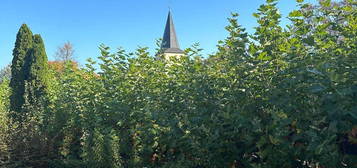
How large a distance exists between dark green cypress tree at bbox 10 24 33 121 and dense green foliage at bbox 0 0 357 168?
1.95 meters

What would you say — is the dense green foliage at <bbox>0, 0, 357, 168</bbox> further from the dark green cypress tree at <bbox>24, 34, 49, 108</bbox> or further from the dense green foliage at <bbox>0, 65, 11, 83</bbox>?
the dense green foliage at <bbox>0, 65, 11, 83</bbox>

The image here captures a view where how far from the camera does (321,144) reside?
1.60m

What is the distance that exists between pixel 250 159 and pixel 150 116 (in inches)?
38.3

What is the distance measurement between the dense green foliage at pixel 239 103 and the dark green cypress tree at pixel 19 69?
1.95 m

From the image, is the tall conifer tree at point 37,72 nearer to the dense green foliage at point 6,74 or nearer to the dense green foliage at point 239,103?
the dense green foliage at point 239,103

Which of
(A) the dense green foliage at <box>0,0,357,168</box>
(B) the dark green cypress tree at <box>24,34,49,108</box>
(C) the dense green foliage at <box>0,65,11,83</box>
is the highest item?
(C) the dense green foliage at <box>0,65,11,83</box>

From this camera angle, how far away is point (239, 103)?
239 centimetres

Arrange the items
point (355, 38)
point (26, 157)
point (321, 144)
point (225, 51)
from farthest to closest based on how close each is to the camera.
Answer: point (26, 157)
point (225, 51)
point (355, 38)
point (321, 144)

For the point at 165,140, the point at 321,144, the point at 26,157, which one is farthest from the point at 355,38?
the point at 26,157

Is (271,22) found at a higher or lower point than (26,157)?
higher

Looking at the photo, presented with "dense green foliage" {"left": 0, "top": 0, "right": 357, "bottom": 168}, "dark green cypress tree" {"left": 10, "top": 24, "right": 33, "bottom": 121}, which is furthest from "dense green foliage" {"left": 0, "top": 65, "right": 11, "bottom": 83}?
"dense green foliage" {"left": 0, "top": 0, "right": 357, "bottom": 168}

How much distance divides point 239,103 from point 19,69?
5343 mm

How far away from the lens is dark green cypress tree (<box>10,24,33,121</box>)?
5688mm

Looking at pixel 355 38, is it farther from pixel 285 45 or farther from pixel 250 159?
pixel 250 159
